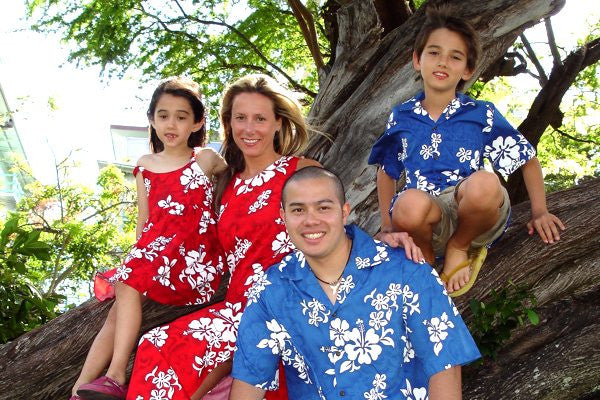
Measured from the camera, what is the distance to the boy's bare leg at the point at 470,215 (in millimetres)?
3285

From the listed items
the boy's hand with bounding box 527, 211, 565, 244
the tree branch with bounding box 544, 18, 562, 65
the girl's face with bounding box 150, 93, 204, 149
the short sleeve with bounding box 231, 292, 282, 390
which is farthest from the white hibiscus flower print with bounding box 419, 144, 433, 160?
the tree branch with bounding box 544, 18, 562, 65

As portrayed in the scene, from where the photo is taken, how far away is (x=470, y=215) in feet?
11.1

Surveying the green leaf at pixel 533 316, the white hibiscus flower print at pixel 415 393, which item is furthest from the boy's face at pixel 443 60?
the white hibiscus flower print at pixel 415 393

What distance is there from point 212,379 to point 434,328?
1.05 m

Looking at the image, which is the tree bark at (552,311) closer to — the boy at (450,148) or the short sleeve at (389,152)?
the boy at (450,148)

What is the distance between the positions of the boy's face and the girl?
1254 mm

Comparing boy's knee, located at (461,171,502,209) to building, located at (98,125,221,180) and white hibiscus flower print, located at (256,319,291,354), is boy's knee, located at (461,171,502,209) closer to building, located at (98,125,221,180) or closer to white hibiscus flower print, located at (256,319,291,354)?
white hibiscus flower print, located at (256,319,291,354)

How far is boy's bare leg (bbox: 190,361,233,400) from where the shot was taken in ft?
10.6

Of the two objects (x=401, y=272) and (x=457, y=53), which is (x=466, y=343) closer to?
(x=401, y=272)

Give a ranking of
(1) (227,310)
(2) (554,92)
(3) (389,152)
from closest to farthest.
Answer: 1. (1) (227,310)
2. (3) (389,152)
3. (2) (554,92)

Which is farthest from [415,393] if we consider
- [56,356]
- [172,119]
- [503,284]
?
[56,356]

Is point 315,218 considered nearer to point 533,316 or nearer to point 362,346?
point 362,346

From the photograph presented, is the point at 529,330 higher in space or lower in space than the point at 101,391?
lower

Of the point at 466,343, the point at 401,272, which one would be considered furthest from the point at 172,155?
the point at 466,343
